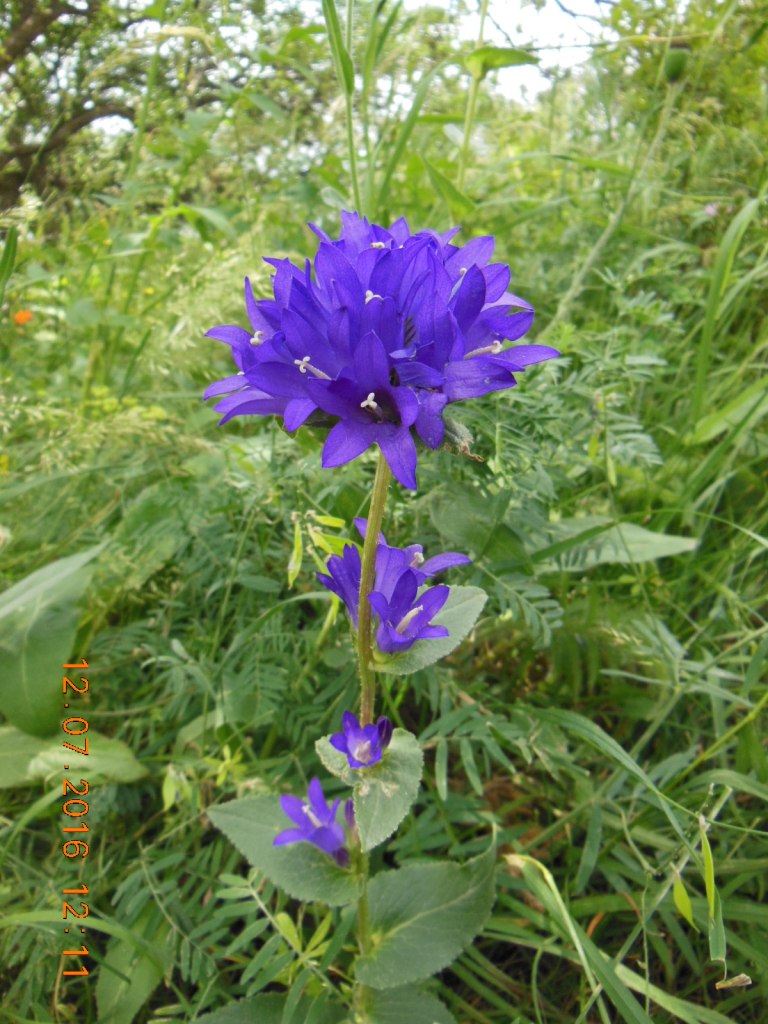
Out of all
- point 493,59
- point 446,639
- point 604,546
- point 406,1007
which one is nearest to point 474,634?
point 604,546

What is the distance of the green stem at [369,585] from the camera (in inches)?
34.7

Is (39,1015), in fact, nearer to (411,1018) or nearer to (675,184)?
(411,1018)

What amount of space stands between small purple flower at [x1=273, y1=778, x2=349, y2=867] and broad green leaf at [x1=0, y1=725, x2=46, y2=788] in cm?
55

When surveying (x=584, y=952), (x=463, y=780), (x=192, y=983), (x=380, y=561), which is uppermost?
(x=380, y=561)

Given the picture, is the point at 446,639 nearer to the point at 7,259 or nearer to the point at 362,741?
the point at 362,741

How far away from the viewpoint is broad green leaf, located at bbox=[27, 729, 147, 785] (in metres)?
1.34

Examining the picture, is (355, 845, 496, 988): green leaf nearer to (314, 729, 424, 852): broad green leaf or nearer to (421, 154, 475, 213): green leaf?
(314, 729, 424, 852): broad green leaf

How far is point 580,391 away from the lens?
139 centimetres

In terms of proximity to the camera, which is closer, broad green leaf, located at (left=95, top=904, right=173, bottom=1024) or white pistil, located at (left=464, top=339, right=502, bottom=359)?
white pistil, located at (left=464, top=339, right=502, bottom=359)

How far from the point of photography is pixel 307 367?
2.65ft

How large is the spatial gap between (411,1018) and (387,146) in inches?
89.2

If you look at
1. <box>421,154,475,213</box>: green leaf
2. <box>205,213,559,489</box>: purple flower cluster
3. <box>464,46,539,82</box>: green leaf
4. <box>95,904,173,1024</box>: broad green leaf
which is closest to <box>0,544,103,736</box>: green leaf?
<box>95,904,173,1024</box>: broad green leaf

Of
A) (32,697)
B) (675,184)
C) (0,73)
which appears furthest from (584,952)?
(0,73)

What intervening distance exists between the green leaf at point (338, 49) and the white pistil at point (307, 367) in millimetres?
794
